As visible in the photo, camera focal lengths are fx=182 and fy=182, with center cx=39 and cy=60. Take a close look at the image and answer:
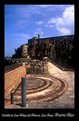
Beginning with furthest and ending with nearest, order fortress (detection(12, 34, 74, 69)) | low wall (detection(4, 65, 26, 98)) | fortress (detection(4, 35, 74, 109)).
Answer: fortress (detection(12, 34, 74, 69)) < low wall (detection(4, 65, 26, 98)) < fortress (detection(4, 35, 74, 109))

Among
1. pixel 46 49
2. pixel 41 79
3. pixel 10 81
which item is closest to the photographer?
pixel 10 81

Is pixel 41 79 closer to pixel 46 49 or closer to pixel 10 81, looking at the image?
pixel 10 81

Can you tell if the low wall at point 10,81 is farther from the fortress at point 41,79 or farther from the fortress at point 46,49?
the fortress at point 46,49

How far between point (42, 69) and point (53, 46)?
1616cm

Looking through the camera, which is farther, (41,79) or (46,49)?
(46,49)

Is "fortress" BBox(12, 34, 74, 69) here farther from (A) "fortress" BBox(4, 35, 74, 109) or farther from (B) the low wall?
(B) the low wall

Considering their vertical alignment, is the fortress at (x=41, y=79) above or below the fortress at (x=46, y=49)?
below

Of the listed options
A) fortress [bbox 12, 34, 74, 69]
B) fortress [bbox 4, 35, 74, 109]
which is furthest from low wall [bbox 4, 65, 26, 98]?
fortress [bbox 12, 34, 74, 69]

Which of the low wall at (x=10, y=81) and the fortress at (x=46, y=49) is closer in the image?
the low wall at (x=10, y=81)

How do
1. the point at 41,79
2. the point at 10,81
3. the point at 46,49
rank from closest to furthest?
the point at 10,81 < the point at 41,79 < the point at 46,49

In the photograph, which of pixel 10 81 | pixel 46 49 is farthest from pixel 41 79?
pixel 46 49

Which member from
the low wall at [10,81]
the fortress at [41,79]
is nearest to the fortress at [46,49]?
the fortress at [41,79]

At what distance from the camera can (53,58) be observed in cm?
3064
